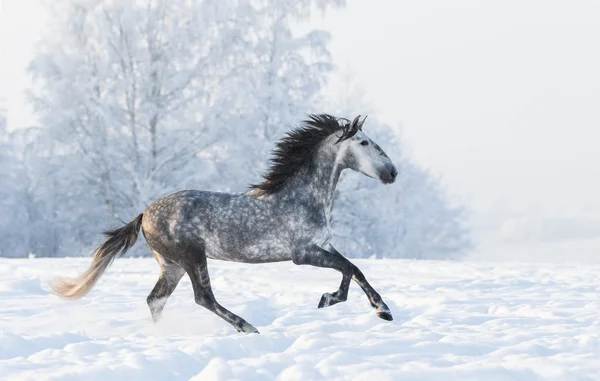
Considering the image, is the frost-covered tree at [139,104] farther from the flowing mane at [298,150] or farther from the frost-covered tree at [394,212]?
the flowing mane at [298,150]

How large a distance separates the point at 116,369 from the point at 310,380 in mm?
1257

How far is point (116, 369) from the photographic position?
450 cm

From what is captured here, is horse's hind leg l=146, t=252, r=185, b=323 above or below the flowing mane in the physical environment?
below

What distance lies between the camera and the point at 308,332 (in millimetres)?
5992

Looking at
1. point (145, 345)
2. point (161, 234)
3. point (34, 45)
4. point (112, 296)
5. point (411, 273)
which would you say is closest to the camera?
point (145, 345)

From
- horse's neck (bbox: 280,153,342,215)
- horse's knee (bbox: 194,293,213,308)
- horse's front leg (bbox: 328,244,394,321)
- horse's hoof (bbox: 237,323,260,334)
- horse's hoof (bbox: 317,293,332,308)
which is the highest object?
horse's neck (bbox: 280,153,342,215)

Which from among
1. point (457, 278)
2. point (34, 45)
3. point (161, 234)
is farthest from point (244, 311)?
point (34, 45)

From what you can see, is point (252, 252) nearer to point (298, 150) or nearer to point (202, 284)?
point (202, 284)

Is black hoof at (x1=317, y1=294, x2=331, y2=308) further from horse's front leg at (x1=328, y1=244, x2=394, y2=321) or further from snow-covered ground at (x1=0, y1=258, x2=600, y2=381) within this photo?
horse's front leg at (x1=328, y1=244, x2=394, y2=321)

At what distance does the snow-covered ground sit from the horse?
44cm

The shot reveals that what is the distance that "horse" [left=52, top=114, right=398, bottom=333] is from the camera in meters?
6.22

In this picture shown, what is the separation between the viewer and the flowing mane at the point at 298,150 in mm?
6527

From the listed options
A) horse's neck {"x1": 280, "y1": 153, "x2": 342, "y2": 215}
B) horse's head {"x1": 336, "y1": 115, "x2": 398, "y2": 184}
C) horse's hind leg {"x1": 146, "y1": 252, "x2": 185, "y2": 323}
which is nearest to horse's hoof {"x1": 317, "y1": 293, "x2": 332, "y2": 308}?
horse's neck {"x1": 280, "y1": 153, "x2": 342, "y2": 215}

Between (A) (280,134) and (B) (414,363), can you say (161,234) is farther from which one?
(A) (280,134)
